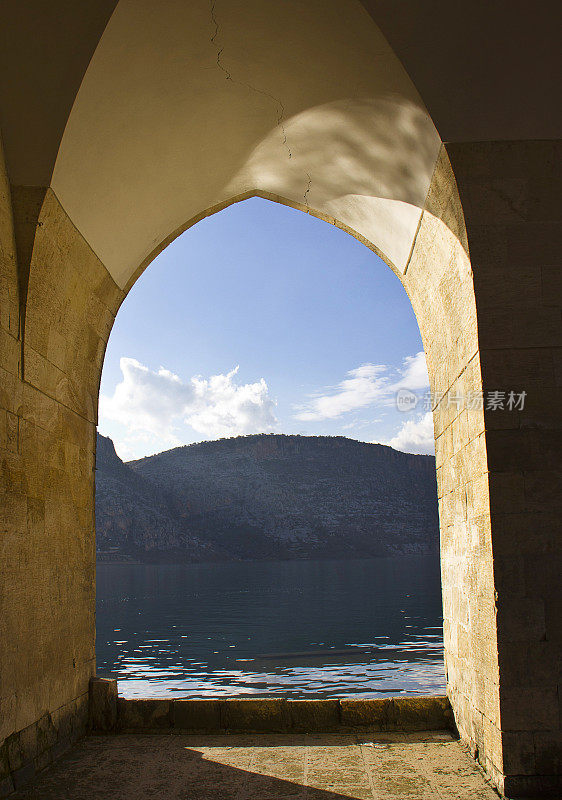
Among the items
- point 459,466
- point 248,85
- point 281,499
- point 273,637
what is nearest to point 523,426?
point 459,466

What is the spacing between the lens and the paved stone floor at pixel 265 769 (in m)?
4.04

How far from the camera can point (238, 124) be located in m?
5.38

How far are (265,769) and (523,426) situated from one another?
2.55m

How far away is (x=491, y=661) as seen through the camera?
405 centimetres

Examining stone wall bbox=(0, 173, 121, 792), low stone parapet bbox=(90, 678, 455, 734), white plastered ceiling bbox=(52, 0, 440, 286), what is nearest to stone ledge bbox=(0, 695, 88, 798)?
stone wall bbox=(0, 173, 121, 792)

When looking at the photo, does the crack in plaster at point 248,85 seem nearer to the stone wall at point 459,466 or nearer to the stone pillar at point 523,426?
the stone wall at point 459,466

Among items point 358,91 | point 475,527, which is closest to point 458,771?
point 475,527

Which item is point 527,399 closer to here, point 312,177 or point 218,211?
point 312,177

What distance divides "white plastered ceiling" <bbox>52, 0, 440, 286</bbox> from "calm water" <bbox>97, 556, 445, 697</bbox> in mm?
13398

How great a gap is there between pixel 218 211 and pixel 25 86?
2.30 metres

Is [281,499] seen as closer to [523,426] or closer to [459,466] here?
[459,466]

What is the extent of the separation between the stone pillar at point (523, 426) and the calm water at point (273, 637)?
13.3 metres

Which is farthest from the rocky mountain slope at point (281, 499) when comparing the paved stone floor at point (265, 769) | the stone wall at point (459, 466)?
the stone wall at point (459, 466)

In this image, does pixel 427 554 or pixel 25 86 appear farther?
pixel 427 554
